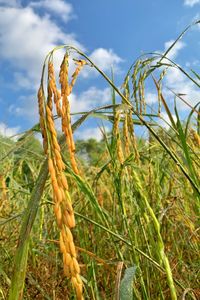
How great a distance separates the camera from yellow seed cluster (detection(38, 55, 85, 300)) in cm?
36

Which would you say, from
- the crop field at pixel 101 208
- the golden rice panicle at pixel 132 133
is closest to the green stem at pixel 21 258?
the crop field at pixel 101 208

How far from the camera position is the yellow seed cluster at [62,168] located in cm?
36

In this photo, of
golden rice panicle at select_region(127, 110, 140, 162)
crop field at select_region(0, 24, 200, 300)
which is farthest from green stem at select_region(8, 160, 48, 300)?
golden rice panicle at select_region(127, 110, 140, 162)

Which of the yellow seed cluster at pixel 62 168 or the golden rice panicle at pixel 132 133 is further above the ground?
the golden rice panicle at pixel 132 133

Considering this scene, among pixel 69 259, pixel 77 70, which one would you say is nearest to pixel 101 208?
pixel 77 70

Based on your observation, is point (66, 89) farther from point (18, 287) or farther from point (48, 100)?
point (18, 287)

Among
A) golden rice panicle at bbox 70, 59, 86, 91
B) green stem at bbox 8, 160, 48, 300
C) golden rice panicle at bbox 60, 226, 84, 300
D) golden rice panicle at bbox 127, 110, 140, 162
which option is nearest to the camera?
golden rice panicle at bbox 60, 226, 84, 300

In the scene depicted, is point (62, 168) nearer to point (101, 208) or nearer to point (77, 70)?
point (77, 70)

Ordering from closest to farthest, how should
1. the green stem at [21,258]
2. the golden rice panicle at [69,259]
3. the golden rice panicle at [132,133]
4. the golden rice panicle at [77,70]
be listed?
the golden rice panicle at [69,259]
the green stem at [21,258]
the golden rice panicle at [77,70]
the golden rice panicle at [132,133]

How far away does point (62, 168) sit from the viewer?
415 mm

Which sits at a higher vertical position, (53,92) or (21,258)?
(53,92)

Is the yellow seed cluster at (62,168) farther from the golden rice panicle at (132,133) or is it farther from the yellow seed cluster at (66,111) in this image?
the golden rice panicle at (132,133)

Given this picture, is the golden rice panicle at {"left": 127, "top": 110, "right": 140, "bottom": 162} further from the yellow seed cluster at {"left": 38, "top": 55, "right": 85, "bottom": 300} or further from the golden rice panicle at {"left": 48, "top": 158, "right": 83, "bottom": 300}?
the golden rice panicle at {"left": 48, "top": 158, "right": 83, "bottom": 300}

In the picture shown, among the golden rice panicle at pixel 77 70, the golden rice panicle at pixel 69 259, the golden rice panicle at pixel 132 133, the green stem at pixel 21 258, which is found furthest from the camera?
the golden rice panicle at pixel 132 133
